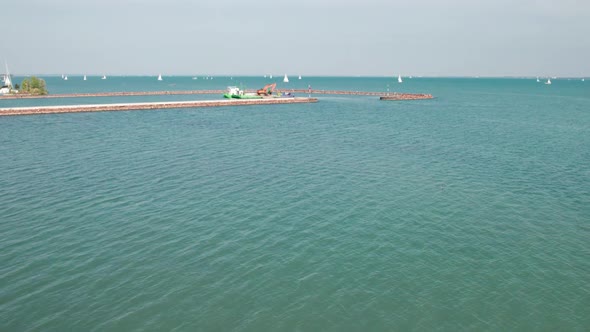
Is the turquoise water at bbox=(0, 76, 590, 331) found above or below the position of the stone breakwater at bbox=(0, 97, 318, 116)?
below

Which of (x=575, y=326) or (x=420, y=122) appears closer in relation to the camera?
(x=575, y=326)

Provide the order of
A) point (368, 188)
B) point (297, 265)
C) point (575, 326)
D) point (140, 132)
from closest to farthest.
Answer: point (575, 326) → point (297, 265) → point (368, 188) → point (140, 132)

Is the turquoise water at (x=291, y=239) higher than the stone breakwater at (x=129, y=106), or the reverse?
the stone breakwater at (x=129, y=106)

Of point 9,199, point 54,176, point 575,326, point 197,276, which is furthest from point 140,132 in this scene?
point 575,326

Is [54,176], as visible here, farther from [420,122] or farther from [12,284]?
[420,122]

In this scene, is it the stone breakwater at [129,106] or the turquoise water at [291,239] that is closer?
the turquoise water at [291,239]

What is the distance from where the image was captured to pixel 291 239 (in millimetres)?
27812

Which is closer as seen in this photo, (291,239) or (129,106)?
(291,239)

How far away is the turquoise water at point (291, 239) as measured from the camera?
64.5 feet

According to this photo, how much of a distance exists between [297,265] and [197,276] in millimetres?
6157

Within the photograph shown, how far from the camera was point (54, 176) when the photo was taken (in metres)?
41.5

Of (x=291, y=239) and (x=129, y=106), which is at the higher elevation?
(x=129, y=106)

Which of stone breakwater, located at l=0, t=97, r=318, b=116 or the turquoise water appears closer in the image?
the turquoise water

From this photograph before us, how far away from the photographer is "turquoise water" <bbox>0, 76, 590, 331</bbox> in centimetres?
1966
